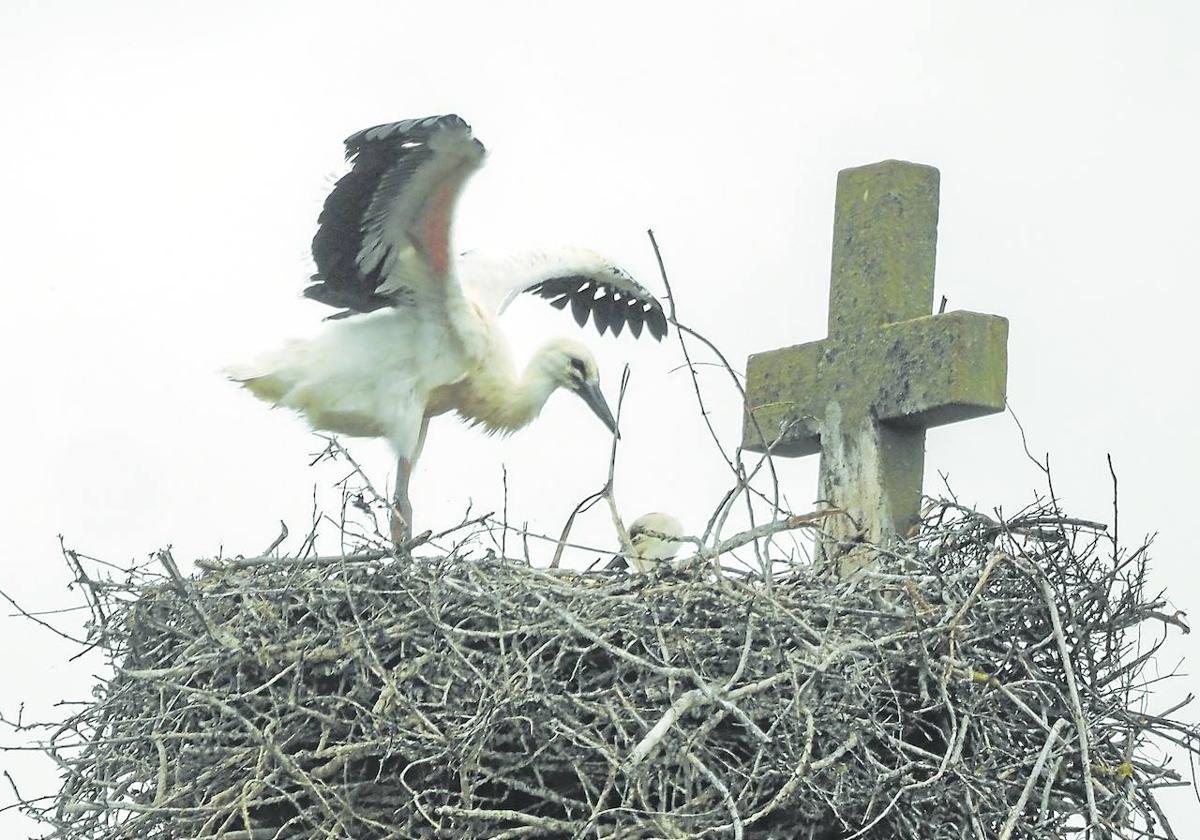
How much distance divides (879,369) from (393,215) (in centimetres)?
148

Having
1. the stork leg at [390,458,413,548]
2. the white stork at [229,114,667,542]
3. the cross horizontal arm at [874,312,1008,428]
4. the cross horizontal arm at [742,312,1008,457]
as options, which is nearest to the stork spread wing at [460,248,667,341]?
the white stork at [229,114,667,542]

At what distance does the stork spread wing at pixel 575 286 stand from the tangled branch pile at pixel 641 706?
6.94ft

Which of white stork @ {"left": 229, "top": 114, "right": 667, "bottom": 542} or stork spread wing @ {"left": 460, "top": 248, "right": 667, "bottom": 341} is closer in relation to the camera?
white stork @ {"left": 229, "top": 114, "right": 667, "bottom": 542}

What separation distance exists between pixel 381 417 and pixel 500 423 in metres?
0.45

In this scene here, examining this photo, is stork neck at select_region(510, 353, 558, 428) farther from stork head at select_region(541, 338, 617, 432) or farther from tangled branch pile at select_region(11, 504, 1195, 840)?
tangled branch pile at select_region(11, 504, 1195, 840)

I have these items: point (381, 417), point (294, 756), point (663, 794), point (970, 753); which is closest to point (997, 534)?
point (970, 753)

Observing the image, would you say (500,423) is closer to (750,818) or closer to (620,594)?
(620,594)

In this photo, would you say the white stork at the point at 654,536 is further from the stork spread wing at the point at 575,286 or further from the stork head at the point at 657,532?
the stork spread wing at the point at 575,286

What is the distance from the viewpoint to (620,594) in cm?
486

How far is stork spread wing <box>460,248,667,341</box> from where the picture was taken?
22.9 feet

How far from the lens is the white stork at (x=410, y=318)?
605cm

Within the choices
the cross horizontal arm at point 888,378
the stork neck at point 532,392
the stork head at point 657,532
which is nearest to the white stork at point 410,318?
the stork neck at point 532,392

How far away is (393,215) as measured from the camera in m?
6.19

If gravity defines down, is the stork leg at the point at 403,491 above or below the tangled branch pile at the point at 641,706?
above
